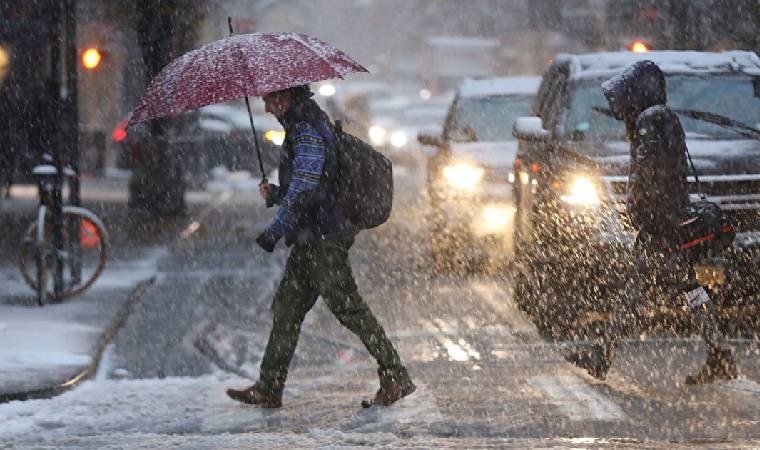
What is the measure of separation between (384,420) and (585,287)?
8.15 feet

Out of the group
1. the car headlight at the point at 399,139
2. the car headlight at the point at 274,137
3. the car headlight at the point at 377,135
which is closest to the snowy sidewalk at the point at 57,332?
the car headlight at the point at 274,137

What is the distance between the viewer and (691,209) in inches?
320

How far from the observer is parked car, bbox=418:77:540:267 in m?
14.5

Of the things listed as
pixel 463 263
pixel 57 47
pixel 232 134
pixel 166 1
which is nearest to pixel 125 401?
pixel 57 47

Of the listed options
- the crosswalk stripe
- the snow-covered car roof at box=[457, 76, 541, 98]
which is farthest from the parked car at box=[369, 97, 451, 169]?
the crosswalk stripe

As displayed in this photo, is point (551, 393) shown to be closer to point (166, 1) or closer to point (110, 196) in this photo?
point (166, 1)

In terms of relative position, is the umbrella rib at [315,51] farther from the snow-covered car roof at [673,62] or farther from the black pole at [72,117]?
the black pole at [72,117]

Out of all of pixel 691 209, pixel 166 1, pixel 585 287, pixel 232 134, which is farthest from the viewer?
pixel 232 134

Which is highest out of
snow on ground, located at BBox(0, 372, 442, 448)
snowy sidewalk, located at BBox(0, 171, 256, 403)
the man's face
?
the man's face

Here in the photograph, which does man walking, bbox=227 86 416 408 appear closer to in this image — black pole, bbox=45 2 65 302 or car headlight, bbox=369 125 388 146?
black pole, bbox=45 2 65 302

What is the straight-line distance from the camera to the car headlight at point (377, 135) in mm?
37281

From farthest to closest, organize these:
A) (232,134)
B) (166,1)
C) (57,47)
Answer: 1. (232,134)
2. (166,1)
3. (57,47)

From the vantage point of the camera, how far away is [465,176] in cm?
1464

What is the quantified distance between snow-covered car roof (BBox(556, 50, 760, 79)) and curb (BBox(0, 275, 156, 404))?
12.6 ft
